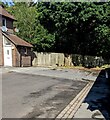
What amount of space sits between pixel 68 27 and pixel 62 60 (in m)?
6.15

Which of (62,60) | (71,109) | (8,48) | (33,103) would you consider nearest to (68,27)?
(62,60)

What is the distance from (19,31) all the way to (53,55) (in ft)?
24.9

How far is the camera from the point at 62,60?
41.5 m

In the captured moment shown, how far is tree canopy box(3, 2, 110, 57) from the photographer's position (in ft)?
112

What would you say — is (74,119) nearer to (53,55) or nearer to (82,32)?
(82,32)

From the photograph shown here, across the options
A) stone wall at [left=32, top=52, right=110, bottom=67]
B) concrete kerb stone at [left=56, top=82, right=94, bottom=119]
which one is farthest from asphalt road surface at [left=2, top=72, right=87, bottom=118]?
stone wall at [left=32, top=52, right=110, bottom=67]

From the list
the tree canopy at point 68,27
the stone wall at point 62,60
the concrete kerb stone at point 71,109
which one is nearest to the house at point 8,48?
the tree canopy at point 68,27

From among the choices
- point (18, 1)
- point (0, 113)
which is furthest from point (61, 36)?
point (0, 113)

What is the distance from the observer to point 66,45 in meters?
42.4

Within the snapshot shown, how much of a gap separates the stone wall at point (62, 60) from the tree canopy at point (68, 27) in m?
1.04

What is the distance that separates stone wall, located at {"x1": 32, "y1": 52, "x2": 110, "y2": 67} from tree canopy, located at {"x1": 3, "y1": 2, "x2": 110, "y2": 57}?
1044 mm

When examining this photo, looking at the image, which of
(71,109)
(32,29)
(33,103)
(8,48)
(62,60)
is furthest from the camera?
(32,29)

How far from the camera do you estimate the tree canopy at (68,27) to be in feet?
112

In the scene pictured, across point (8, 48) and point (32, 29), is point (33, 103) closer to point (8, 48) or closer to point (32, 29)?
point (8, 48)
